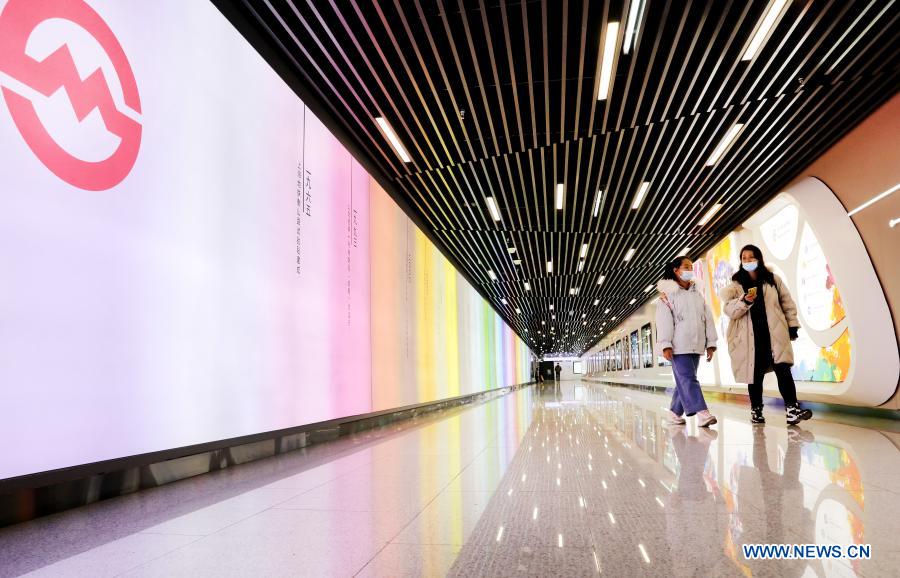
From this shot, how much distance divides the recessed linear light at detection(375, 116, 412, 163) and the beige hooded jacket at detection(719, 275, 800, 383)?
3.92 metres

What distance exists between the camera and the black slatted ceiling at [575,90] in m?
4.26

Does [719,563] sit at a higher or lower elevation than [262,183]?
lower

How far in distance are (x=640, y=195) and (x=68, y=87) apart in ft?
27.1

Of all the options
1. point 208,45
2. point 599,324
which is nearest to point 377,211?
point 208,45

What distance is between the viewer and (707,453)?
3.28m

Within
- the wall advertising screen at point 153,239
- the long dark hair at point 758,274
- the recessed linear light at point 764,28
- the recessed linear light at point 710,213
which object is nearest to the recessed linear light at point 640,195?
the recessed linear light at point 710,213

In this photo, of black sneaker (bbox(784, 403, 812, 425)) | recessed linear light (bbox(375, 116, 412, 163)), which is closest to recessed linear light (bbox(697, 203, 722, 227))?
black sneaker (bbox(784, 403, 812, 425))

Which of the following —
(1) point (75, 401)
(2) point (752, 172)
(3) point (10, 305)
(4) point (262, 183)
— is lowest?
(1) point (75, 401)

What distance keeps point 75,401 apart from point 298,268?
2176 mm

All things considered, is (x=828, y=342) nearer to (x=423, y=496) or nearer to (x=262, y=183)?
(x=423, y=496)

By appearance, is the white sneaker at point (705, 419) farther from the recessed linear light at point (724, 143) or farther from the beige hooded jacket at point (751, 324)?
the recessed linear light at point (724, 143)

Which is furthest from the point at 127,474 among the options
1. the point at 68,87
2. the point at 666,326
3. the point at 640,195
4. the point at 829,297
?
the point at 640,195

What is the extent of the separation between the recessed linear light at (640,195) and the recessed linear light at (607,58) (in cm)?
325

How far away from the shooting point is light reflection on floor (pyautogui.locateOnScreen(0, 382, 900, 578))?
1.44 metres
